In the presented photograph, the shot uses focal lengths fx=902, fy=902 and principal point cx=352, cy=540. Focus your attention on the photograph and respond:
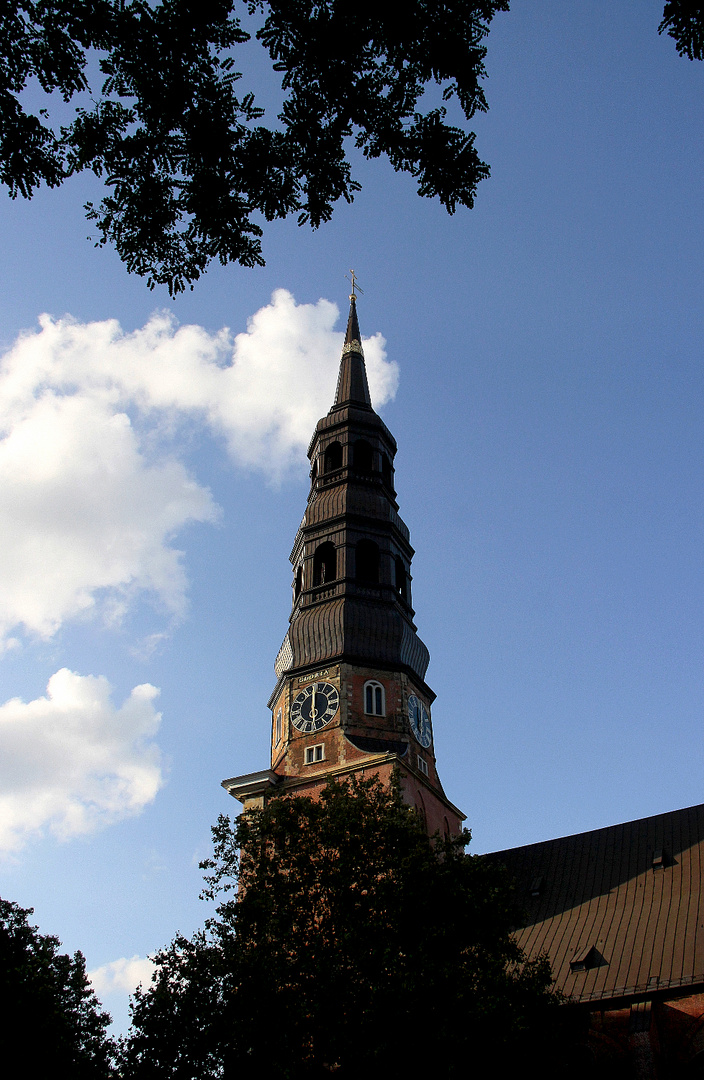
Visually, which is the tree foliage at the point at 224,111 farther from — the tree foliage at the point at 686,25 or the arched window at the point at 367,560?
the arched window at the point at 367,560

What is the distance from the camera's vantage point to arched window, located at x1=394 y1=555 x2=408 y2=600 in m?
34.3

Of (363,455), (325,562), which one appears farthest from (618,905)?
(363,455)

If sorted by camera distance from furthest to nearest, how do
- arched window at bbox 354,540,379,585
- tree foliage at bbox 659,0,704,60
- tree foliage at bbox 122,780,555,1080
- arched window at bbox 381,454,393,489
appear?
arched window at bbox 381,454,393,489
arched window at bbox 354,540,379,585
tree foliage at bbox 122,780,555,1080
tree foliage at bbox 659,0,704,60

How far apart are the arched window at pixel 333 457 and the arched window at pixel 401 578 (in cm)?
546

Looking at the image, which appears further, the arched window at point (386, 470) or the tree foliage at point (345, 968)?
the arched window at point (386, 470)

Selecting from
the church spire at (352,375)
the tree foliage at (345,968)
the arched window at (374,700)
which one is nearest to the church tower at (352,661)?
the arched window at (374,700)

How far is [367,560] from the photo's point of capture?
33938mm

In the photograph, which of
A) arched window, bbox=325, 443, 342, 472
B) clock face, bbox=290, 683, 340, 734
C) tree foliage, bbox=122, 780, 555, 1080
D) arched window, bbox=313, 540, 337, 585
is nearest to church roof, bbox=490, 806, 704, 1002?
tree foliage, bbox=122, 780, 555, 1080

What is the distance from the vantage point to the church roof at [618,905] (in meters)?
21.9

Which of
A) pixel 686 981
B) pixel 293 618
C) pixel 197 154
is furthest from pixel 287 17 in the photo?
pixel 293 618

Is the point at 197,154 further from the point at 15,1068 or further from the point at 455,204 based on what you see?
the point at 15,1068

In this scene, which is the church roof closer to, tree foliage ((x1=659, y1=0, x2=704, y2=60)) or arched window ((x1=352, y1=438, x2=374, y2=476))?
arched window ((x1=352, y1=438, x2=374, y2=476))

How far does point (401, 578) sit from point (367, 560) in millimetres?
1630

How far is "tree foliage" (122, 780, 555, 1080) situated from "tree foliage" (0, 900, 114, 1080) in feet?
3.37
